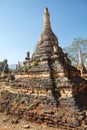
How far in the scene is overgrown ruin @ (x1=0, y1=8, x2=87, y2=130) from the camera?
10258 mm

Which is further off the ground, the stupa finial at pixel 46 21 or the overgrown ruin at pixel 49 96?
the stupa finial at pixel 46 21

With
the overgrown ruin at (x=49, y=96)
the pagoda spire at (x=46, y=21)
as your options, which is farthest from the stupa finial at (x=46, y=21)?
the overgrown ruin at (x=49, y=96)

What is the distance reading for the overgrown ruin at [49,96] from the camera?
1026 centimetres

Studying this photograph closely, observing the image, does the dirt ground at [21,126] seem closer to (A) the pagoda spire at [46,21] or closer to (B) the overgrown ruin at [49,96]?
(B) the overgrown ruin at [49,96]

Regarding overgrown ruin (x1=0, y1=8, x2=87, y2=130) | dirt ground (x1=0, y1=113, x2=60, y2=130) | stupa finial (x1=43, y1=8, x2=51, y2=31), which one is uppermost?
stupa finial (x1=43, y1=8, x2=51, y2=31)

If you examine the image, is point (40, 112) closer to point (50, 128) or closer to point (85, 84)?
point (50, 128)

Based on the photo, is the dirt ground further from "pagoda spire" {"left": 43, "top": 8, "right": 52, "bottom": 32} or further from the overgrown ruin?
"pagoda spire" {"left": 43, "top": 8, "right": 52, "bottom": 32}

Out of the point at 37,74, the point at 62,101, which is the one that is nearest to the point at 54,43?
the point at 37,74

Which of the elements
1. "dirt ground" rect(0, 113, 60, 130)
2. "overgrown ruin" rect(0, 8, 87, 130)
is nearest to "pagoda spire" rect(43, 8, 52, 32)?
"overgrown ruin" rect(0, 8, 87, 130)

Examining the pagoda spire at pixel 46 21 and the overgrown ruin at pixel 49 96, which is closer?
the overgrown ruin at pixel 49 96

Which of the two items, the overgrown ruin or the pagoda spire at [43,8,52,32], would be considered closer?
the overgrown ruin

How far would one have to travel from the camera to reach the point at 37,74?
13.4 metres

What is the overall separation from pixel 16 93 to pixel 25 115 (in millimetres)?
2672

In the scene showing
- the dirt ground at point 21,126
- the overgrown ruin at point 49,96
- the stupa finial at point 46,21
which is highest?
the stupa finial at point 46,21
